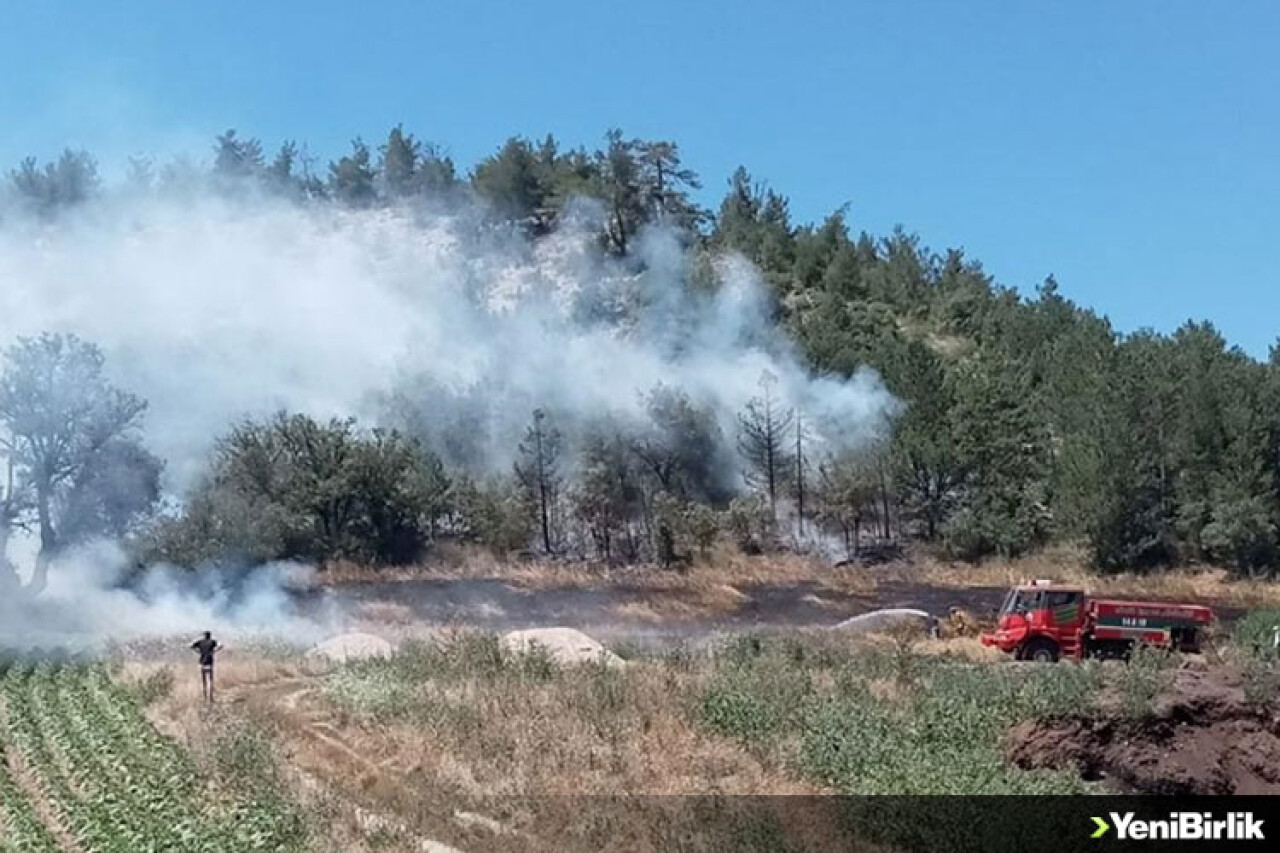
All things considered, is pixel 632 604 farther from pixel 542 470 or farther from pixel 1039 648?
pixel 542 470

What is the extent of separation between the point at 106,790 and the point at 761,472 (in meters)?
45.6

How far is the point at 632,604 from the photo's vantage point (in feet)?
138

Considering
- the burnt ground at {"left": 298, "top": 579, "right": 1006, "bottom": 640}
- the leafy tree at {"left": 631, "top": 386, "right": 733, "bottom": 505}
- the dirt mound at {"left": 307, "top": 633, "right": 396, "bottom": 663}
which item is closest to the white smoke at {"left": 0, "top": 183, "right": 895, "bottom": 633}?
the leafy tree at {"left": 631, "top": 386, "right": 733, "bottom": 505}

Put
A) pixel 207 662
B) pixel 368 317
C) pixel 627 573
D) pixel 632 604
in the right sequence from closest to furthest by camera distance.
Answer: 1. pixel 207 662
2. pixel 632 604
3. pixel 627 573
4. pixel 368 317

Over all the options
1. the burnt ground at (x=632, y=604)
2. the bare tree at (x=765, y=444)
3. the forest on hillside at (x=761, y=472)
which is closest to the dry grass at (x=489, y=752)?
the burnt ground at (x=632, y=604)

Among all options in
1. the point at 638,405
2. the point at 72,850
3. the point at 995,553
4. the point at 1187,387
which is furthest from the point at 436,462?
the point at 72,850

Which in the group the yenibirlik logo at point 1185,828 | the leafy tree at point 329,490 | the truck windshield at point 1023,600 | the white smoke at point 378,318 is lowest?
the yenibirlik logo at point 1185,828

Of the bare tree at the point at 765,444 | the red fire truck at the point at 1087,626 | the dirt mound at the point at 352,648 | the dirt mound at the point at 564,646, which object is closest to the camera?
the dirt mound at the point at 564,646

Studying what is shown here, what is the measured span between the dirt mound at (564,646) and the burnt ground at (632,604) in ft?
22.1

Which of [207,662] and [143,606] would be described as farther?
[143,606]

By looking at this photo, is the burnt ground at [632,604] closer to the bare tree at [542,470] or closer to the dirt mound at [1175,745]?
the bare tree at [542,470]

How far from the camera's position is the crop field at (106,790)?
15.1 meters

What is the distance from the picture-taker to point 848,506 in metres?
56.4

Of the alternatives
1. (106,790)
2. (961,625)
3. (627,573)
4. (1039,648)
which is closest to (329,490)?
(627,573)
